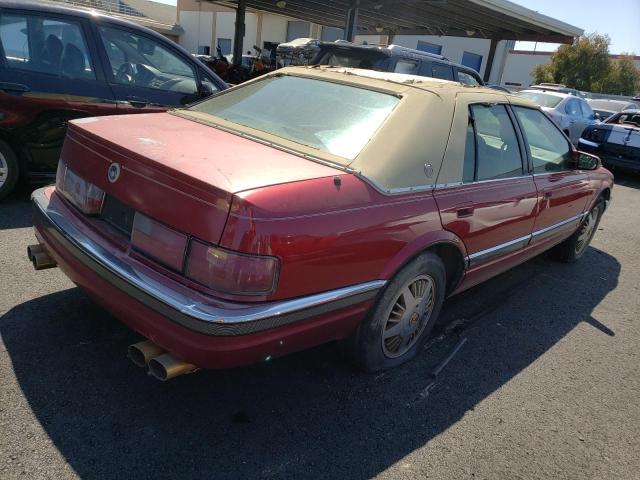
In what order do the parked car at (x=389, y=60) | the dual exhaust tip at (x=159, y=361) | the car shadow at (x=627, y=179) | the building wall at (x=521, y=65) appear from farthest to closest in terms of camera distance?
1. the building wall at (x=521, y=65)
2. the car shadow at (x=627, y=179)
3. the parked car at (x=389, y=60)
4. the dual exhaust tip at (x=159, y=361)

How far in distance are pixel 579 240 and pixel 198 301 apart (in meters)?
4.42

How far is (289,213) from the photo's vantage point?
207cm

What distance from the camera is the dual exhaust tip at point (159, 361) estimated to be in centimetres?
209

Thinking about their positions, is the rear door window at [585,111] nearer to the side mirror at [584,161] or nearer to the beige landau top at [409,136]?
the side mirror at [584,161]

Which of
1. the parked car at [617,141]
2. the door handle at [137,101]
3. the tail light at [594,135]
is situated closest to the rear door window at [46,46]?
the door handle at [137,101]

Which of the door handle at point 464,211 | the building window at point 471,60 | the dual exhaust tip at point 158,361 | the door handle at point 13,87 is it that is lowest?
the dual exhaust tip at point 158,361

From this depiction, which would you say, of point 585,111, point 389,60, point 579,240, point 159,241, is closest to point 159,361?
point 159,241

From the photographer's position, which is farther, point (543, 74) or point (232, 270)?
point (543, 74)

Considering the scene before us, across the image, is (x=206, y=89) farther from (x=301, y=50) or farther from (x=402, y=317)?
(x=301, y=50)

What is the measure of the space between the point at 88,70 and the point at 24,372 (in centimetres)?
335

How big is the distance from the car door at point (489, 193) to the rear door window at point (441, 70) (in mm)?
5164

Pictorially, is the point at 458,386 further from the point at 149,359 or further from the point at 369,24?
the point at 369,24

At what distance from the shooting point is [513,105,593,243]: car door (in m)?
3.82

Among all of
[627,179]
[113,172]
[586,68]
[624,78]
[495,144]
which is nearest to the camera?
[113,172]
